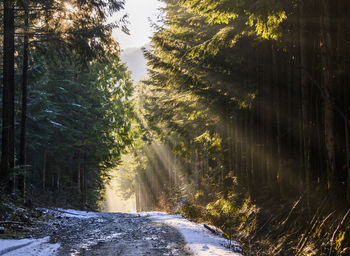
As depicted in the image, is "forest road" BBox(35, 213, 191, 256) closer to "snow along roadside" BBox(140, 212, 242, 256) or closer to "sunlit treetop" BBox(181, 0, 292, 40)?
"snow along roadside" BBox(140, 212, 242, 256)

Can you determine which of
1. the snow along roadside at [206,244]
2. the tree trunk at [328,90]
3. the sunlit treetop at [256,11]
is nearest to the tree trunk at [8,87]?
the snow along roadside at [206,244]

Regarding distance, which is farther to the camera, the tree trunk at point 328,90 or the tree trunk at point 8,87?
the tree trunk at point 8,87

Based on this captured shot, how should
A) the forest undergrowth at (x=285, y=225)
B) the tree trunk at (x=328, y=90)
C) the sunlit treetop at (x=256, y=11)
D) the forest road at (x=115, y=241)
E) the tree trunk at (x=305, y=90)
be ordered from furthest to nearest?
the forest road at (x=115, y=241)
the tree trunk at (x=305, y=90)
the sunlit treetop at (x=256, y=11)
the tree trunk at (x=328, y=90)
the forest undergrowth at (x=285, y=225)

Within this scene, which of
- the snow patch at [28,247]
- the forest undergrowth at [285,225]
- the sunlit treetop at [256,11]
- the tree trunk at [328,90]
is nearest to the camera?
the forest undergrowth at [285,225]

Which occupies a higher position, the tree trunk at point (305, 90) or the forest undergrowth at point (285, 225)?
the tree trunk at point (305, 90)

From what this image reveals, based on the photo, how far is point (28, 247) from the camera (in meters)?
8.01

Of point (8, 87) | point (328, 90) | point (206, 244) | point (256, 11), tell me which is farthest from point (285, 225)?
point (8, 87)

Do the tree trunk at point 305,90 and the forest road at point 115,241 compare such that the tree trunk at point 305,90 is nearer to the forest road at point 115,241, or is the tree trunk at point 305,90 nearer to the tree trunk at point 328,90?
the tree trunk at point 328,90

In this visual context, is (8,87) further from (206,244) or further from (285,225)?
(285,225)

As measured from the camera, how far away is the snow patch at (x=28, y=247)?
7412mm

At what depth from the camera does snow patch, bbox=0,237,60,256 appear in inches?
292

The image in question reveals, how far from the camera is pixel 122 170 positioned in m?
62.1

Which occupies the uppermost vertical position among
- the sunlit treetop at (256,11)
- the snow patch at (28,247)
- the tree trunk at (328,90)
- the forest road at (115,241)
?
the sunlit treetop at (256,11)

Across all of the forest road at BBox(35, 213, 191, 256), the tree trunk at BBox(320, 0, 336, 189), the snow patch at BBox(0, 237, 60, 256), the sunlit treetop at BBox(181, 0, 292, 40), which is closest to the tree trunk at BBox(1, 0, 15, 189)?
the forest road at BBox(35, 213, 191, 256)
